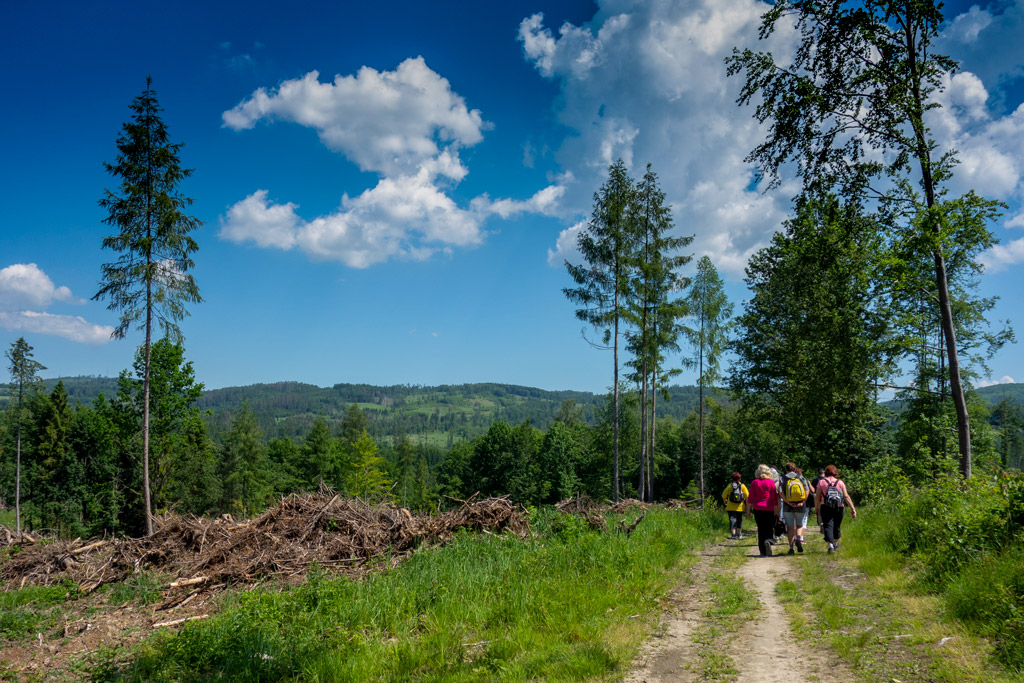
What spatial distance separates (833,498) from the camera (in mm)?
10062

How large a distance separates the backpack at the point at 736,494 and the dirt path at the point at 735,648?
16.2ft

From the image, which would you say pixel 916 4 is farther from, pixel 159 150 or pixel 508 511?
pixel 159 150

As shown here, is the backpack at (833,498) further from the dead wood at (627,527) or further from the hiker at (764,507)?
the dead wood at (627,527)

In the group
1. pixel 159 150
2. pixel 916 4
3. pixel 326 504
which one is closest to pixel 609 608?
pixel 326 504

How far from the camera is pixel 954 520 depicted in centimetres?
659

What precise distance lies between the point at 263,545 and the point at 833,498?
34.7 ft

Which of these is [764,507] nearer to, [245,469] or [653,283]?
[653,283]

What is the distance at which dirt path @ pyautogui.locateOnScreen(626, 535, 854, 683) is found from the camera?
4.39 meters

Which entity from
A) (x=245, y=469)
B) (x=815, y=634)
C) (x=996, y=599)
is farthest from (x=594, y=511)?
(x=245, y=469)

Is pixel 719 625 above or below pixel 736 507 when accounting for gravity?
above

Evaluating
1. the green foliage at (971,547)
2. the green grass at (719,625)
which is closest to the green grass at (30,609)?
the green grass at (719,625)

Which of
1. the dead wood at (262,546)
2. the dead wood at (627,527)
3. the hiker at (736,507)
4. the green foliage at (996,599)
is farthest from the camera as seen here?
the hiker at (736,507)

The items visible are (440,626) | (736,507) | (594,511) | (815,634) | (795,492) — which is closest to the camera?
(815,634)

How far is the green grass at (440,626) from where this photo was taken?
473cm
